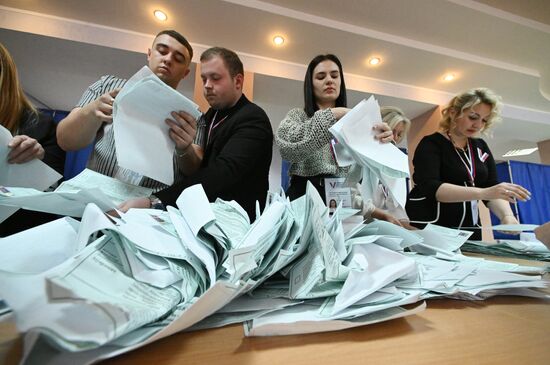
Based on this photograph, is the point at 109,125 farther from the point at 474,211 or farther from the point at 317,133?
the point at 474,211

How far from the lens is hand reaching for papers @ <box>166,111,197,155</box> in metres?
0.47

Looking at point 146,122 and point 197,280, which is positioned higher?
point 146,122

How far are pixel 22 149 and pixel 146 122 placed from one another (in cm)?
24

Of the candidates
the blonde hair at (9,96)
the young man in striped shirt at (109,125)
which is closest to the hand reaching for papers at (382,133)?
the young man in striped shirt at (109,125)

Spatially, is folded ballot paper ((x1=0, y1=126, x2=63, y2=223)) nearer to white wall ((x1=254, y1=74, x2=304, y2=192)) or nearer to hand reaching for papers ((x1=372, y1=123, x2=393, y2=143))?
hand reaching for papers ((x1=372, y1=123, x2=393, y2=143))

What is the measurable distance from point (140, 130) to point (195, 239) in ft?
1.06

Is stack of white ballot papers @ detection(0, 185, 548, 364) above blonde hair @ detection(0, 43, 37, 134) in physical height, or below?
below

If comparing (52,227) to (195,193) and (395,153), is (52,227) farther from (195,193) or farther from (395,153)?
(395,153)

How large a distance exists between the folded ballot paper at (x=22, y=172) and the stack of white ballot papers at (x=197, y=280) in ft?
1.08

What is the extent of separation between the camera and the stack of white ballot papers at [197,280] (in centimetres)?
10

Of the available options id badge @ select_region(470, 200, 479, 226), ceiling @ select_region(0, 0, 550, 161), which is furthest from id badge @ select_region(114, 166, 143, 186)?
ceiling @ select_region(0, 0, 550, 161)

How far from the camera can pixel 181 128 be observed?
478 millimetres

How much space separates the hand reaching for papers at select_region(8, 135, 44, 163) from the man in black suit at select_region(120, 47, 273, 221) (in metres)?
0.23

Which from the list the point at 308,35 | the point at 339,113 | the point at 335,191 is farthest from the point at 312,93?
the point at 308,35
